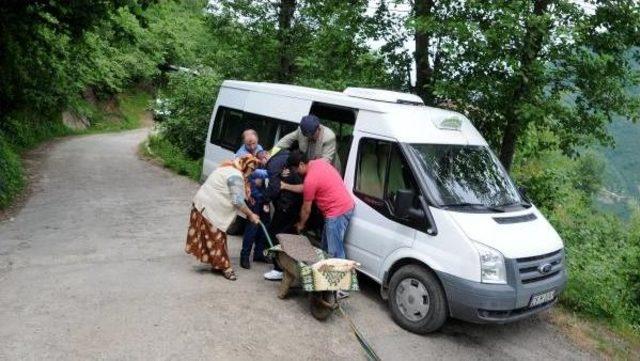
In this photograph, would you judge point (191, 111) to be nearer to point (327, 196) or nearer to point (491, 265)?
point (327, 196)

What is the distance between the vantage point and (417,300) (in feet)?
19.5

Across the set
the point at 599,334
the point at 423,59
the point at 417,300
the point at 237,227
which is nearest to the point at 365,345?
the point at 417,300

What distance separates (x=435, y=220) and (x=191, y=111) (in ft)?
43.9

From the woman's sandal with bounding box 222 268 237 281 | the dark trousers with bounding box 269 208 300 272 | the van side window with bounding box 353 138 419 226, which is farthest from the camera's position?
the dark trousers with bounding box 269 208 300 272

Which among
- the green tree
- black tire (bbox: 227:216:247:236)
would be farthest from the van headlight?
black tire (bbox: 227:216:247:236)

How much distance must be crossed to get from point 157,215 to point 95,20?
5657 millimetres

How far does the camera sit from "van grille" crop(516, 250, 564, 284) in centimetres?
560

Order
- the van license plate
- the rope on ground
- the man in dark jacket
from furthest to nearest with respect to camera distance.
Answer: the man in dark jacket < the van license plate < the rope on ground

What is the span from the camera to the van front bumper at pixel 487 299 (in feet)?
17.9

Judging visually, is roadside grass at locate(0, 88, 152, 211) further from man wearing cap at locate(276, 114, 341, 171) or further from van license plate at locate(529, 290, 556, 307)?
van license plate at locate(529, 290, 556, 307)

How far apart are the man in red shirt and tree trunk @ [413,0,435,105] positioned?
4.33 m

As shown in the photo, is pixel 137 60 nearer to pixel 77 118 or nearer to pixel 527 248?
pixel 77 118

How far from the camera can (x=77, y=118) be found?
97.0 ft

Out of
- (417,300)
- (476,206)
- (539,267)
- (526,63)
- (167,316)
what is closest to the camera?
(167,316)
